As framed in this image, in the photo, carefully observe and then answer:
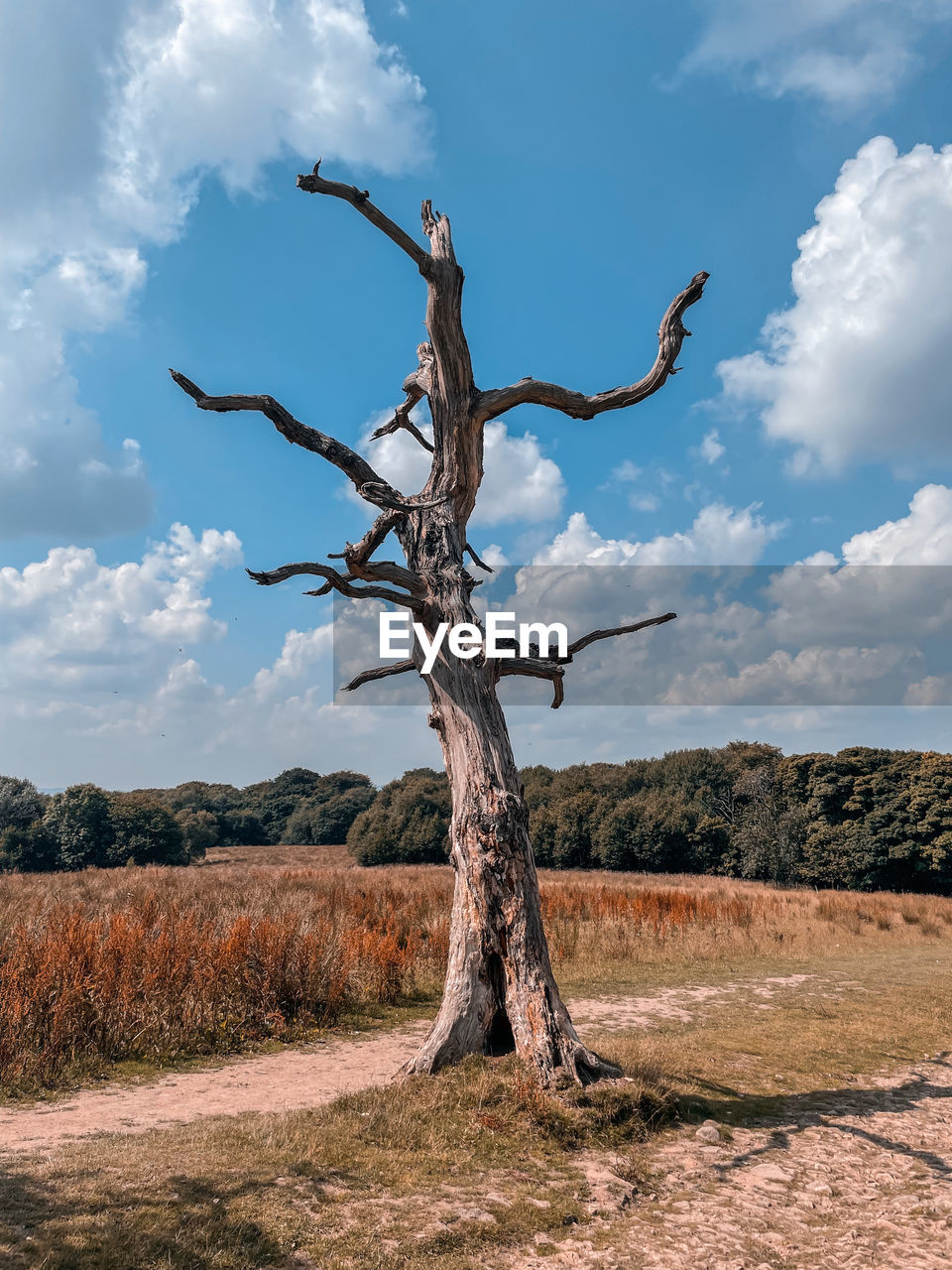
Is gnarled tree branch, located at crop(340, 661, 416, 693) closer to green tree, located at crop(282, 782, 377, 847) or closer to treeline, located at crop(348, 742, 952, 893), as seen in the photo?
treeline, located at crop(348, 742, 952, 893)

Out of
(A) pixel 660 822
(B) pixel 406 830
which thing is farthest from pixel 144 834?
(A) pixel 660 822

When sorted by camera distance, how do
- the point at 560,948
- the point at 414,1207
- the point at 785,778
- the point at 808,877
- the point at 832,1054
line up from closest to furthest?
1. the point at 414,1207
2. the point at 832,1054
3. the point at 560,948
4. the point at 808,877
5. the point at 785,778

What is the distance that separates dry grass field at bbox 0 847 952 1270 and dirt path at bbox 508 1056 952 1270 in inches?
0.9

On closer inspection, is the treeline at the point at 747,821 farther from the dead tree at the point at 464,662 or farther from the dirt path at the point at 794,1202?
the dirt path at the point at 794,1202

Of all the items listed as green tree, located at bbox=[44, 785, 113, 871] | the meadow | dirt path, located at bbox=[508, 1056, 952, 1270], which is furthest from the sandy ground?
green tree, located at bbox=[44, 785, 113, 871]

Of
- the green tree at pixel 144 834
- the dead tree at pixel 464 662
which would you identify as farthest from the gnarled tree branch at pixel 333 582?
the green tree at pixel 144 834

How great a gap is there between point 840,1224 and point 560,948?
9.98 meters

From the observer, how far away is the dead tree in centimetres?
608

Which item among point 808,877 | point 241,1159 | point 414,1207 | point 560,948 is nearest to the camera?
point 414,1207

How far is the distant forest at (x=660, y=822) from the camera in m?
33.9

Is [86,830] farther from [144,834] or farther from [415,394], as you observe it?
[415,394]

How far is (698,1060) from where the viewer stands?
7.31 meters

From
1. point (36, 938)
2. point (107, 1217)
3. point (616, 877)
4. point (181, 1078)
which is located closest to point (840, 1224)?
point (107, 1217)

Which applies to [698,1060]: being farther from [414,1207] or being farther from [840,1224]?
[414,1207]
